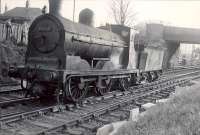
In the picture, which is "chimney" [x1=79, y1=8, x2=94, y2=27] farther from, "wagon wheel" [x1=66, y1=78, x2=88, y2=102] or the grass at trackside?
the grass at trackside

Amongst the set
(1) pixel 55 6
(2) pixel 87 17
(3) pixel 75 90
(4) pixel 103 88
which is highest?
(1) pixel 55 6

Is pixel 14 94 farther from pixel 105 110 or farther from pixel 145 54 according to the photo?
pixel 145 54

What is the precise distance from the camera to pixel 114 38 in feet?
46.3

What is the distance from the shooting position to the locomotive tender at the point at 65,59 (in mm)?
10336

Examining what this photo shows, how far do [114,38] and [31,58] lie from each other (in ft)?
14.8

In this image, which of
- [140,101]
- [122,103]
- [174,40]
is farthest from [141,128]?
[174,40]

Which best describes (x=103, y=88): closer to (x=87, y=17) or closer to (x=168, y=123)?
(x=87, y=17)

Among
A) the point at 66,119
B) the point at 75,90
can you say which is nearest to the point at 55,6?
the point at 75,90

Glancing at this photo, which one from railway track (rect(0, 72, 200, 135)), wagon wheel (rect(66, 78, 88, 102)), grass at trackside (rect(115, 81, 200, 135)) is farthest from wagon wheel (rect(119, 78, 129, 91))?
grass at trackside (rect(115, 81, 200, 135))

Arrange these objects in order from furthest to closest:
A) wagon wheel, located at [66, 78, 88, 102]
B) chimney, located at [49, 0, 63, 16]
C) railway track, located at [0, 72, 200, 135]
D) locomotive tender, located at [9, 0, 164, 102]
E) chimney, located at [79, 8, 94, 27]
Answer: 1. chimney, located at [79, 8, 94, 27]
2. chimney, located at [49, 0, 63, 16]
3. wagon wheel, located at [66, 78, 88, 102]
4. locomotive tender, located at [9, 0, 164, 102]
5. railway track, located at [0, 72, 200, 135]

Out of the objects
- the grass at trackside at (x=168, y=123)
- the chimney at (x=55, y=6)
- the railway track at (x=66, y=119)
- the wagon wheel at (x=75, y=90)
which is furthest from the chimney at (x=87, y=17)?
the grass at trackside at (x=168, y=123)

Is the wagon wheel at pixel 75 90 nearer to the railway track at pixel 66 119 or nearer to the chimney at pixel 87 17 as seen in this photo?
the railway track at pixel 66 119

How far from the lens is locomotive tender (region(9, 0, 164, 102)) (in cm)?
1034

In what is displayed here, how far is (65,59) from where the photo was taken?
33.9ft
